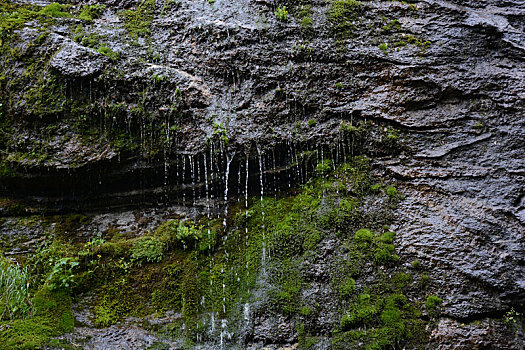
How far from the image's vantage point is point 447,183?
18.9 feet

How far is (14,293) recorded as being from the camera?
529 centimetres

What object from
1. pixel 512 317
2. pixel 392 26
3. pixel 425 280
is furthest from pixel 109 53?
pixel 512 317

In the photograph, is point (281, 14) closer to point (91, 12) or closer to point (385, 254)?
point (91, 12)

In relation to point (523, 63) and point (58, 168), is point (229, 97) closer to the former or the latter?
point (58, 168)

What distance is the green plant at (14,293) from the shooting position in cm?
510

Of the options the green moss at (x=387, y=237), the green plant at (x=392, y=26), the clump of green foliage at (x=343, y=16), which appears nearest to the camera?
the green moss at (x=387, y=237)

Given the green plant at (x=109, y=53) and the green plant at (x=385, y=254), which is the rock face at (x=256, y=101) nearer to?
the green plant at (x=109, y=53)

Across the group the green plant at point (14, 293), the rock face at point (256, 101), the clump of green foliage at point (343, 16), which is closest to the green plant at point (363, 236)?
the rock face at point (256, 101)

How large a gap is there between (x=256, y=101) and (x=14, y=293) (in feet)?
16.4

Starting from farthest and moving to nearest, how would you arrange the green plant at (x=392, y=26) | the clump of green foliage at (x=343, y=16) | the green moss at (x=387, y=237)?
the clump of green foliage at (x=343, y=16) < the green plant at (x=392, y=26) < the green moss at (x=387, y=237)

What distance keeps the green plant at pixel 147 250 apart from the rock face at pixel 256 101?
873mm

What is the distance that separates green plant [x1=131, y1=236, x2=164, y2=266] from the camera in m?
6.18

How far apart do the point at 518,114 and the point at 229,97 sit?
16.4ft

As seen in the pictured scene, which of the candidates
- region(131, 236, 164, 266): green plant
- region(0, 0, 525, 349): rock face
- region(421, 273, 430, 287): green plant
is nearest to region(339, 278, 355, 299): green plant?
region(421, 273, 430, 287): green plant
